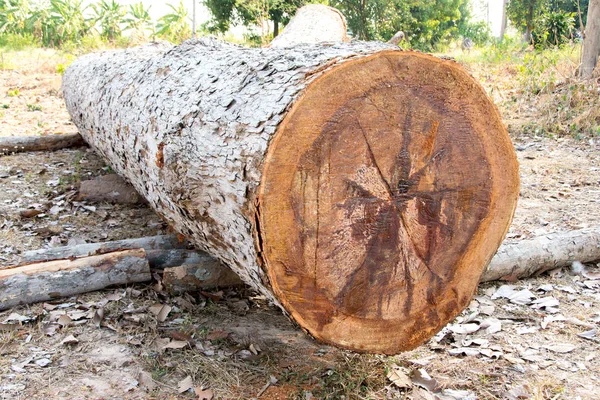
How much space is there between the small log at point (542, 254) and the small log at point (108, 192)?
3.11m

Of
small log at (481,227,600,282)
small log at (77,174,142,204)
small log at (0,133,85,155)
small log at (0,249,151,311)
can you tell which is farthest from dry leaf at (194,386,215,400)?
small log at (0,133,85,155)

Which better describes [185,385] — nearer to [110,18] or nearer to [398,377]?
[398,377]

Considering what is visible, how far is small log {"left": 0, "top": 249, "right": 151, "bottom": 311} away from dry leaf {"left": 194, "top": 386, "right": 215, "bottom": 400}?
43.0 inches

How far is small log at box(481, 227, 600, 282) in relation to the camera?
11.9 feet

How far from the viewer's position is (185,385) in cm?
257

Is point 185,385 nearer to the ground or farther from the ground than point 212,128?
nearer to the ground

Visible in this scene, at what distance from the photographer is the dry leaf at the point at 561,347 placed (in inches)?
115

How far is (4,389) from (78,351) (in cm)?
39

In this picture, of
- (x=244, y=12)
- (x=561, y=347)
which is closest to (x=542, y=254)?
(x=561, y=347)

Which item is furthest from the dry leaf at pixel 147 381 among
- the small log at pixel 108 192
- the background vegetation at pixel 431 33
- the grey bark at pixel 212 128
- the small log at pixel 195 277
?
the background vegetation at pixel 431 33

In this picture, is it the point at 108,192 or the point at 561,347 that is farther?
the point at 108,192

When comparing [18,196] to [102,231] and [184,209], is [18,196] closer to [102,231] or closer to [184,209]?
[102,231]

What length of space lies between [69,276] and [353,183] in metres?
2.02

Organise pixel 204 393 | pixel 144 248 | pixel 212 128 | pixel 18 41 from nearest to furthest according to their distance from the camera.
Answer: pixel 212 128
pixel 204 393
pixel 144 248
pixel 18 41
